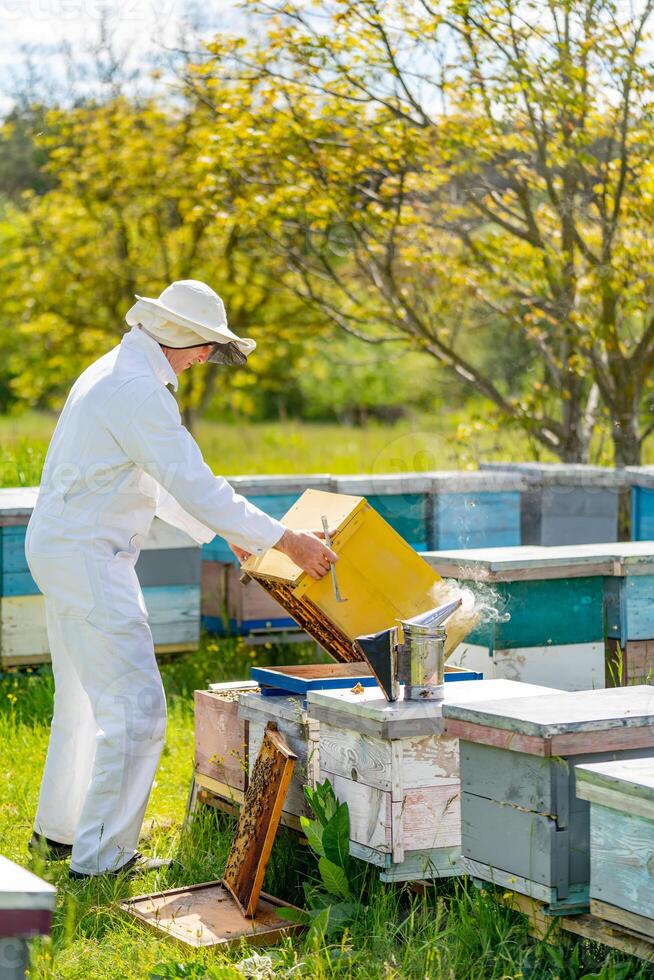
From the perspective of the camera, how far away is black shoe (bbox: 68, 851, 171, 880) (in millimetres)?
3652

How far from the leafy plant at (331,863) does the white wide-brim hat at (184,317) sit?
56.0 inches

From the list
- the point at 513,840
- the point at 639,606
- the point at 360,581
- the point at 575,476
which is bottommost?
the point at 513,840

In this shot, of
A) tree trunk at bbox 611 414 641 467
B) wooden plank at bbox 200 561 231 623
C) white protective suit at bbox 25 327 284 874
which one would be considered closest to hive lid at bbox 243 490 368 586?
white protective suit at bbox 25 327 284 874

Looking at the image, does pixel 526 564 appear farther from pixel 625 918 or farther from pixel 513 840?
pixel 625 918

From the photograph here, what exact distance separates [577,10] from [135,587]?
4547mm

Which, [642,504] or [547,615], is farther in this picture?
[642,504]

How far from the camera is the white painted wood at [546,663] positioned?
4066 mm

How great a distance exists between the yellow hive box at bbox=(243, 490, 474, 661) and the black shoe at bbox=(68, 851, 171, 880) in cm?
84

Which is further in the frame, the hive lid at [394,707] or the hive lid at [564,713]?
the hive lid at [394,707]

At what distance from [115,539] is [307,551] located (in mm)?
601

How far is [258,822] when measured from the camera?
3379 mm

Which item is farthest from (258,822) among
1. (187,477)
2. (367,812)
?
(187,477)

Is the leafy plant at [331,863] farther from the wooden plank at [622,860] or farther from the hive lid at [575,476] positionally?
the hive lid at [575,476]

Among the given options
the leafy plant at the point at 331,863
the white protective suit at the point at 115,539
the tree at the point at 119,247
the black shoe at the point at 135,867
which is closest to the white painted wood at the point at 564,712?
the leafy plant at the point at 331,863
